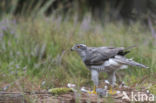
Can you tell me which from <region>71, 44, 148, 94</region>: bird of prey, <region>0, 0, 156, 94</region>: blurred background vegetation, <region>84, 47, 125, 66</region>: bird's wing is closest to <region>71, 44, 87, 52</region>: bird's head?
<region>71, 44, 148, 94</region>: bird of prey

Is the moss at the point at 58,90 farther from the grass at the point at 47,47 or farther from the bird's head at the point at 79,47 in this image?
the grass at the point at 47,47

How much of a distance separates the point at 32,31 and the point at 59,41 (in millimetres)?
839

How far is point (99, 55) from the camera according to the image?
4.20 meters

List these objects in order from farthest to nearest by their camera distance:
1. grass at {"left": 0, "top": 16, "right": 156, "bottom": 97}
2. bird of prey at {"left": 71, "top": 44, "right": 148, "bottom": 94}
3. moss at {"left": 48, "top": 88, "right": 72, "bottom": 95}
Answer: grass at {"left": 0, "top": 16, "right": 156, "bottom": 97}
bird of prey at {"left": 71, "top": 44, "right": 148, "bottom": 94}
moss at {"left": 48, "top": 88, "right": 72, "bottom": 95}

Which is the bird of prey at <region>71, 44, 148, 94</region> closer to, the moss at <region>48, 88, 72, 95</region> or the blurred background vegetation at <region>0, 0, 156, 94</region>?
the blurred background vegetation at <region>0, 0, 156, 94</region>

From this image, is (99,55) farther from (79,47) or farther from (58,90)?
(58,90)

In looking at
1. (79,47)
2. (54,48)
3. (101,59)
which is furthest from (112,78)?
(54,48)

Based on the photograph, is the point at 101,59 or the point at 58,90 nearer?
the point at 58,90

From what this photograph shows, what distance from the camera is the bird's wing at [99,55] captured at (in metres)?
4.16

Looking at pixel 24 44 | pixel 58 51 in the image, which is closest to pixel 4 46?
pixel 24 44

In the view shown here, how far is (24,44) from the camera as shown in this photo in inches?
258

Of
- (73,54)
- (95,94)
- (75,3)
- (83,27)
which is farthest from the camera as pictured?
(75,3)

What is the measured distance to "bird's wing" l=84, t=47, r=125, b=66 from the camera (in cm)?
416

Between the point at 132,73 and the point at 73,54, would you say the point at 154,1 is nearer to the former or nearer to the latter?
the point at 73,54
